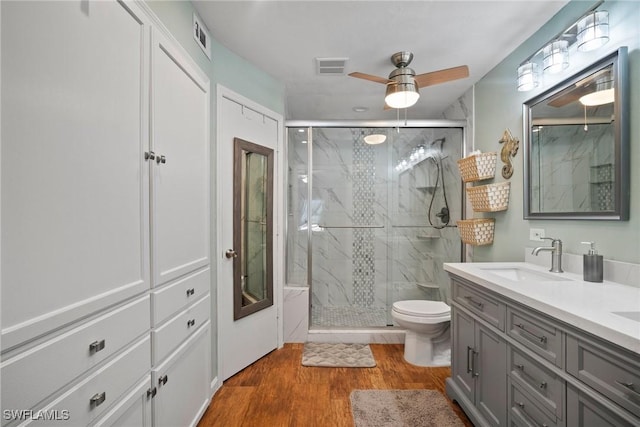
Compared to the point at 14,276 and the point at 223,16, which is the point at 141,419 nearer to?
the point at 14,276

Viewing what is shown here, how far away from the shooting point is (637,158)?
4.43 ft

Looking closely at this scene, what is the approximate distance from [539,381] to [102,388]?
63.5 inches

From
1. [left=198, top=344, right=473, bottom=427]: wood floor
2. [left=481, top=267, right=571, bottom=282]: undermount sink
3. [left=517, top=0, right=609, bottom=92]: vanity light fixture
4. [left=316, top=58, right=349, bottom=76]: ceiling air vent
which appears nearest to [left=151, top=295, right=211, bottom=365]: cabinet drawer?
[left=198, top=344, right=473, bottom=427]: wood floor

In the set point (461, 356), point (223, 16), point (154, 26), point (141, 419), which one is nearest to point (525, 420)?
point (461, 356)

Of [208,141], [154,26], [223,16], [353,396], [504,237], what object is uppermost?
[223,16]

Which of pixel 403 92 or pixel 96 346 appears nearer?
pixel 96 346

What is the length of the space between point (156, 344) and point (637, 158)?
2313 mm

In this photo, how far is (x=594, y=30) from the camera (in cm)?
146

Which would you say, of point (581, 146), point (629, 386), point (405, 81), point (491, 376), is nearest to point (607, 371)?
point (629, 386)

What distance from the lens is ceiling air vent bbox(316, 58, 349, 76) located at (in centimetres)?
236

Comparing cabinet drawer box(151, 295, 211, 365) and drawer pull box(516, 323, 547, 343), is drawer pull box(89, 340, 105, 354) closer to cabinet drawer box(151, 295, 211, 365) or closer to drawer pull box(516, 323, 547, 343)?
cabinet drawer box(151, 295, 211, 365)

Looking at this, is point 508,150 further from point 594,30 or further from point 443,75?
point 594,30

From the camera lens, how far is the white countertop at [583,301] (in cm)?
87

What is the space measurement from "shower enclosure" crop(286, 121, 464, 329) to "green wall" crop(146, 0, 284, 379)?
25.2 inches
